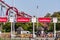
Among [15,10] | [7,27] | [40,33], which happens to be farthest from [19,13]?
[40,33]

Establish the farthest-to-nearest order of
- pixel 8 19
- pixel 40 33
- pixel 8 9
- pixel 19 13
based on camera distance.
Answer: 1. pixel 19 13
2. pixel 8 9
3. pixel 8 19
4. pixel 40 33

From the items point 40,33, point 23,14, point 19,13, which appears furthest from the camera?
point 23,14

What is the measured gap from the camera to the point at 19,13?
2408 inches

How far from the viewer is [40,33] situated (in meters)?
33.2

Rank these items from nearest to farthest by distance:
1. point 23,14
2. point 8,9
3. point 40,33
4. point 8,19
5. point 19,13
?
point 40,33, point 8,19, point 8,9, point 19,13, point 23,14

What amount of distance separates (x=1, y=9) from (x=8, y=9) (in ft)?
9.94

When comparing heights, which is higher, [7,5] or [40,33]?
[7,5]

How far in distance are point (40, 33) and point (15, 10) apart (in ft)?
85.2

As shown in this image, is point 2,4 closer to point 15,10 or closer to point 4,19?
point 15,10

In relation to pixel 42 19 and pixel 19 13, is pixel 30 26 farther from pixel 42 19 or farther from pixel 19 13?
pixel 42 19

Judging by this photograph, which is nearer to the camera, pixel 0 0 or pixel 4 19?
pixel 4 19

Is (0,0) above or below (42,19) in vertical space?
above

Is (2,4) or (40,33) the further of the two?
(2,4)

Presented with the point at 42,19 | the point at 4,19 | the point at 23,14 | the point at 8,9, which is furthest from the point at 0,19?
the point at 23,14
